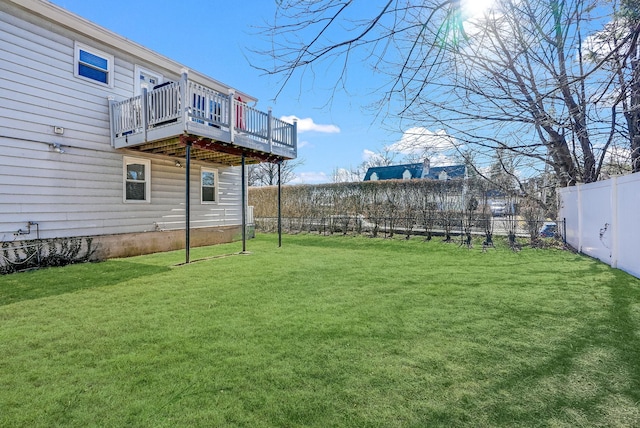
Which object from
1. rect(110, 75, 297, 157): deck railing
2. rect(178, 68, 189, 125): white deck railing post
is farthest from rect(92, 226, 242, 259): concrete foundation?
rect(178, 68, 189, 125): white deck railing post

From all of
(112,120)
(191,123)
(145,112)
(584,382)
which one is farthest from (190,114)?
(584,382)

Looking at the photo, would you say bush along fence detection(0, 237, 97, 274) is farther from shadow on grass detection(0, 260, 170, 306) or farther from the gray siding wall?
shadow on grass detection(0, 260, 170, 306)

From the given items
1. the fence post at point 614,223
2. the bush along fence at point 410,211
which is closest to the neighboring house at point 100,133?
the bush along fence at point 410,211

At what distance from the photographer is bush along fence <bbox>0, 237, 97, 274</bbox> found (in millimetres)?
5889

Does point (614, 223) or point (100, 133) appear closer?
point (614, 223)

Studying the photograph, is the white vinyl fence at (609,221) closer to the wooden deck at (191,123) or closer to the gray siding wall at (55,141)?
the wooden deck at (191,123)

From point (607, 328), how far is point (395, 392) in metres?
2.62

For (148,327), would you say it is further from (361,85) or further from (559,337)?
(559,337)

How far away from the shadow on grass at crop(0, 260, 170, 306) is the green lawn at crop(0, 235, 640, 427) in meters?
0.06

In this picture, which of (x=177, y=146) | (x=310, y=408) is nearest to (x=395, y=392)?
(x=310, y=408)

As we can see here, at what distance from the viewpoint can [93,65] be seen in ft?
24.3

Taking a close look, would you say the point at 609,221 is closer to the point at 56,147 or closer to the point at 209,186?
the point at 209,186

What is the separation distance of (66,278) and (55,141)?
3196mm

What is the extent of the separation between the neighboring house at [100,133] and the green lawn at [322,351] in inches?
88.3
